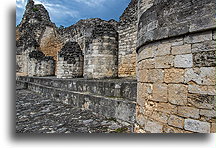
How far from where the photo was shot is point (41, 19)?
17.5 meters

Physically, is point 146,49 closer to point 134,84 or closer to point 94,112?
point 134,84

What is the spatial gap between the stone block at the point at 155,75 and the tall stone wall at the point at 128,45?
4.42 metres

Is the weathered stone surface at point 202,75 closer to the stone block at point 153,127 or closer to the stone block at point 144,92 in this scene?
the stone block at point 144,92

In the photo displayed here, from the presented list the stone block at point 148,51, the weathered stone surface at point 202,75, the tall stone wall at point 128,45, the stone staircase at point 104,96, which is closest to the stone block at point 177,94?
the weathered stone surface at point 202,75

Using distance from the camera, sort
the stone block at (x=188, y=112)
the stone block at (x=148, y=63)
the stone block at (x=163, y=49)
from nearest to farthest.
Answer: the stone block at (x=188, y=112) → the stone block at (x=163, y=49) → the stone block at (x=148, y=63)

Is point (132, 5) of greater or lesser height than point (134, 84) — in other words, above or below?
above

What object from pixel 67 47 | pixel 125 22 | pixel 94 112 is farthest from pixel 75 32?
pixel 94 112

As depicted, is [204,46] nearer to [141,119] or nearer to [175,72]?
[175,72]

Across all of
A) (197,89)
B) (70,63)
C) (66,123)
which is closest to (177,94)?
(197,89)

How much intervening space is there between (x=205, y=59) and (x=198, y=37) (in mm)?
271

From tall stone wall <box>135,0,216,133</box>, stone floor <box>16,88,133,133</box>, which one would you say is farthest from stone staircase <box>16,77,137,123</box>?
tall stone wall <box>135,0,216,133</box>

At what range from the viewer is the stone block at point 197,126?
1.72 meters

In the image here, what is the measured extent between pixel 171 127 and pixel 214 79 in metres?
0.78

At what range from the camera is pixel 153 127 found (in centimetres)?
217
